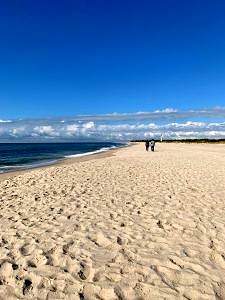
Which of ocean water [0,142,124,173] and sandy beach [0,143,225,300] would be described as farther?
ocean water [0,142,124,173]

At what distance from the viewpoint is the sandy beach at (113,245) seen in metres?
5.20

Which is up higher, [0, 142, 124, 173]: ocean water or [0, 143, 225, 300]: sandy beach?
[0, 143, 225, 300]: sandy beach

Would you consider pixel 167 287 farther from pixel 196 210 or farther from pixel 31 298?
pixel 196 210

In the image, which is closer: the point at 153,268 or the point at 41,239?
the point at 153,268

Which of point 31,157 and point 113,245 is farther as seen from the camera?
point 31,157

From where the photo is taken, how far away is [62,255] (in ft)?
21.1

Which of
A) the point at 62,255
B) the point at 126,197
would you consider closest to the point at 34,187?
the point at 126,197

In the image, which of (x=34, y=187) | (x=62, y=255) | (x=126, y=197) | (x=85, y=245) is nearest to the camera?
(x=62, y=255)

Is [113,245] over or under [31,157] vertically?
over

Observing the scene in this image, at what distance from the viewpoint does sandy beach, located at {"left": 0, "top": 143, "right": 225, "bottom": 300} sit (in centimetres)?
520

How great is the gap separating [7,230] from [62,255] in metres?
2.25

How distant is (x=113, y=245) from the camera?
23.0 ft

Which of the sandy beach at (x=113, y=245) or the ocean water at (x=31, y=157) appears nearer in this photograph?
the sandy beach at (x=113, y=245)

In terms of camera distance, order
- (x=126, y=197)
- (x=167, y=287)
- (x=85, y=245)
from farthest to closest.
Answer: (x=126, y=197) < (x=85, y=245) < (x=167, y=287)
